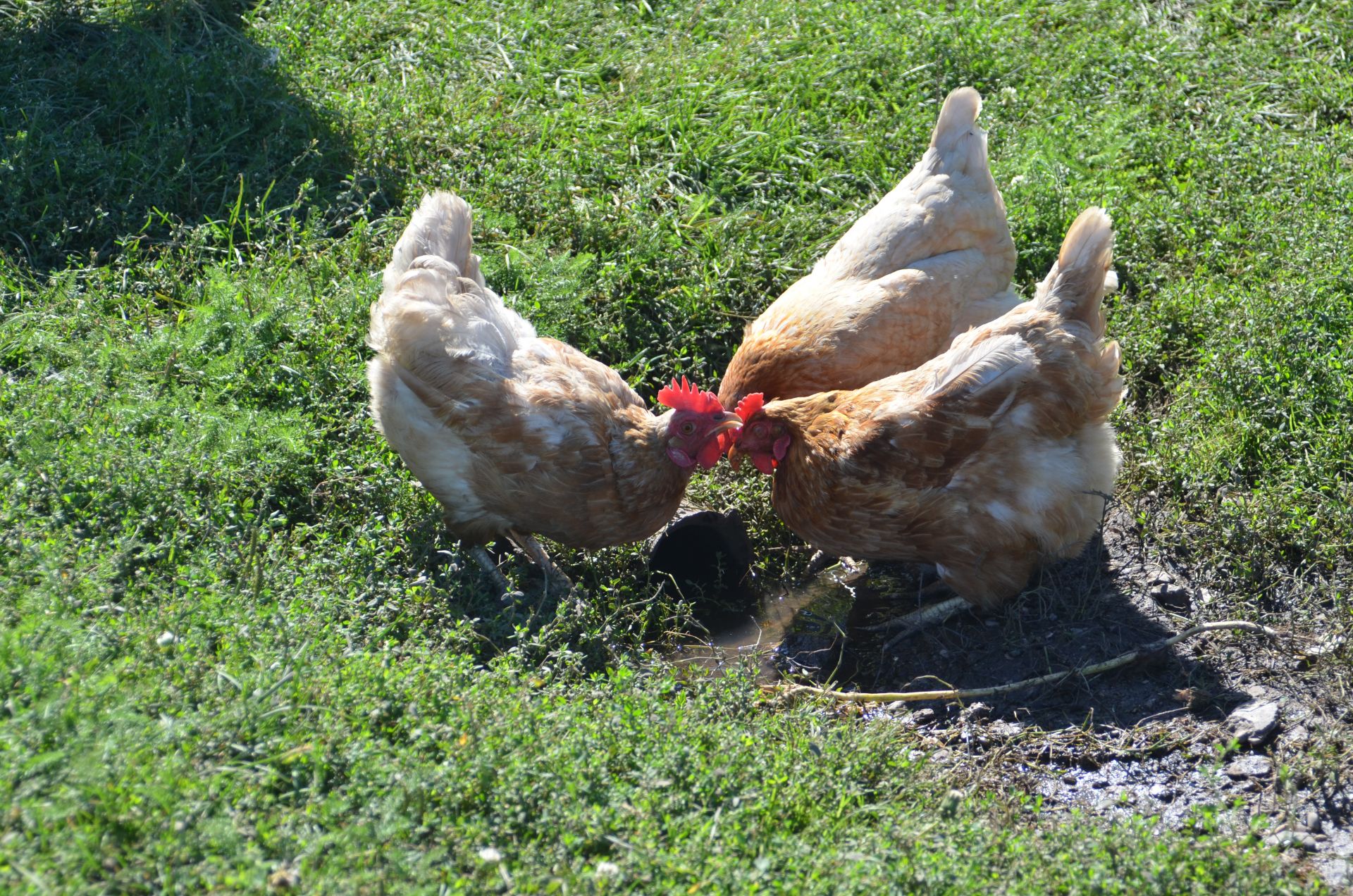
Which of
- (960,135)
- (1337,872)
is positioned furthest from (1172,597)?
(960,135)

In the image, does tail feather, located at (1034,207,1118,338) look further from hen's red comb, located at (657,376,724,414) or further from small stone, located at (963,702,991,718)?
small stone, located at (963,702,991,718)

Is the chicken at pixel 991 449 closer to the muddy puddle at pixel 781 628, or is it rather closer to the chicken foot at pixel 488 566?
the muddy puddle at pixel 781 628

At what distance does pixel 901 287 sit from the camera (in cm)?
536

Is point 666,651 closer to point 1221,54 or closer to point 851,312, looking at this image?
point 851,312

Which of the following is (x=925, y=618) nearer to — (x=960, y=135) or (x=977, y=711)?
(x=977, y=711)

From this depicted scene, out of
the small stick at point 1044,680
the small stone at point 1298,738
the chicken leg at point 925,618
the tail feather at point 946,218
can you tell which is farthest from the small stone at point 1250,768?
the tail feather at point 946,218

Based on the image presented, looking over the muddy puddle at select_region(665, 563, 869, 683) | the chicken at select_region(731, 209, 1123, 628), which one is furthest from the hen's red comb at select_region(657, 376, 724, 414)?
the muddy puddle at select_region(665, 563, 869, 683)

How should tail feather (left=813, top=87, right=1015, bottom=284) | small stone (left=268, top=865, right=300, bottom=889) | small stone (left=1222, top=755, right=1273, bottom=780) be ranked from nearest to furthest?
small stone (left=268, top=865, right=300, bottom=889), small stone (left=1222, top=755, right=1273, bottom=780), tail feather (left=813, top=87, right=1015, bottom=284)

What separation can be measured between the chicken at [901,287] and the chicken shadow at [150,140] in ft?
8.66

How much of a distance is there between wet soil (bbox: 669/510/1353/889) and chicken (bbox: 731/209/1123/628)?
10.4 inches

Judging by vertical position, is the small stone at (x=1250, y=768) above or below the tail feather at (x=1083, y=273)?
below

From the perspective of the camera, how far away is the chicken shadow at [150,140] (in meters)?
5.92

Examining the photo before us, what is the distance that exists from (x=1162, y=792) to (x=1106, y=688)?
559mm

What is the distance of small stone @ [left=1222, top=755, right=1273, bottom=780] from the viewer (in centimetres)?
383
